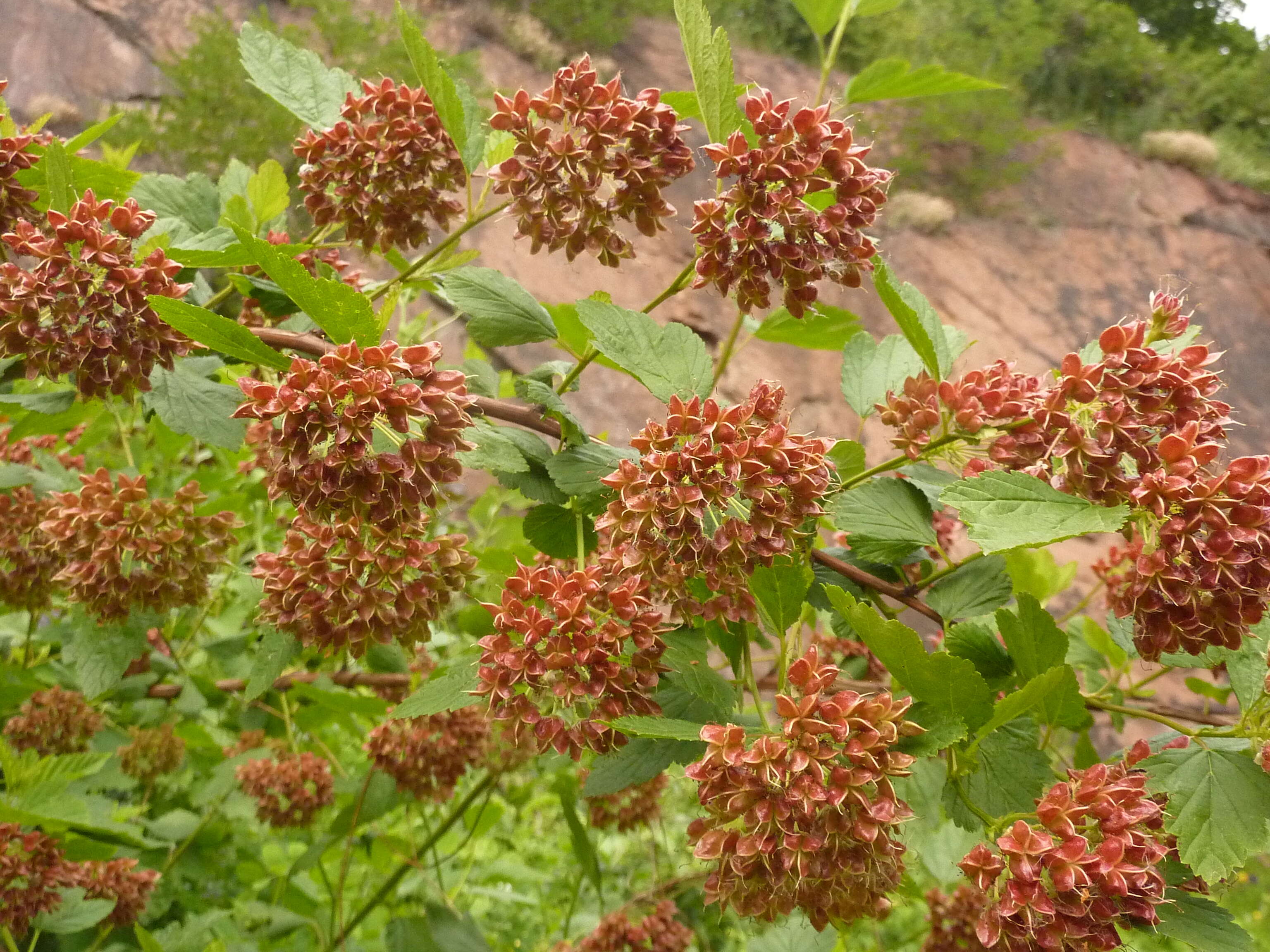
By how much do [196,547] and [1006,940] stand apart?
2.68 feet

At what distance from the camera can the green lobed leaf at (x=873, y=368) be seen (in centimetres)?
86

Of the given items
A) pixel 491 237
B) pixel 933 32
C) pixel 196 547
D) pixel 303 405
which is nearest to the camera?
pixel 303 405

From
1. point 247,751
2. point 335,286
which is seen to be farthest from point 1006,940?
point 247,751

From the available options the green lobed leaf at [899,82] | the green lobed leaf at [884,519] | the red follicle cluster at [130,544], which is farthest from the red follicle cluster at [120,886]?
the green lobed leaf at [899,82]

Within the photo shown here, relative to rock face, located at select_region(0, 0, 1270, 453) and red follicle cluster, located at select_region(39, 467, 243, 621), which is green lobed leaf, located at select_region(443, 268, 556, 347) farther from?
rock face, located at select_region(0, 0, 1270, 453)

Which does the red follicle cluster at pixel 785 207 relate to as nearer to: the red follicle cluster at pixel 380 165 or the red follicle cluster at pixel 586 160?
the red follicle cluster at pixel 586 160

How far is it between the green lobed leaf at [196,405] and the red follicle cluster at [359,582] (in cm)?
9

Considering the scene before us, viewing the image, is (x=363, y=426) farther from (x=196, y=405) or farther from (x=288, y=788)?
(x=288, y=788)

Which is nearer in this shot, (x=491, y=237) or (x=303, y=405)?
(x=303, y=405)

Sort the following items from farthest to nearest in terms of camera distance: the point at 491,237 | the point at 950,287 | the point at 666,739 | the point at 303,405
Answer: the point at 950,287
the point at 491,237
the point at 666,739
the point at 303,405

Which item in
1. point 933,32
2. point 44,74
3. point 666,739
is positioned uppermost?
point 933,32

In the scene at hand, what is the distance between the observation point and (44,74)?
187 inches

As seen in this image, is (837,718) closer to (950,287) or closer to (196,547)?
(196,547)

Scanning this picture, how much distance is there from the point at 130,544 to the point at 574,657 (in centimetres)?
58
